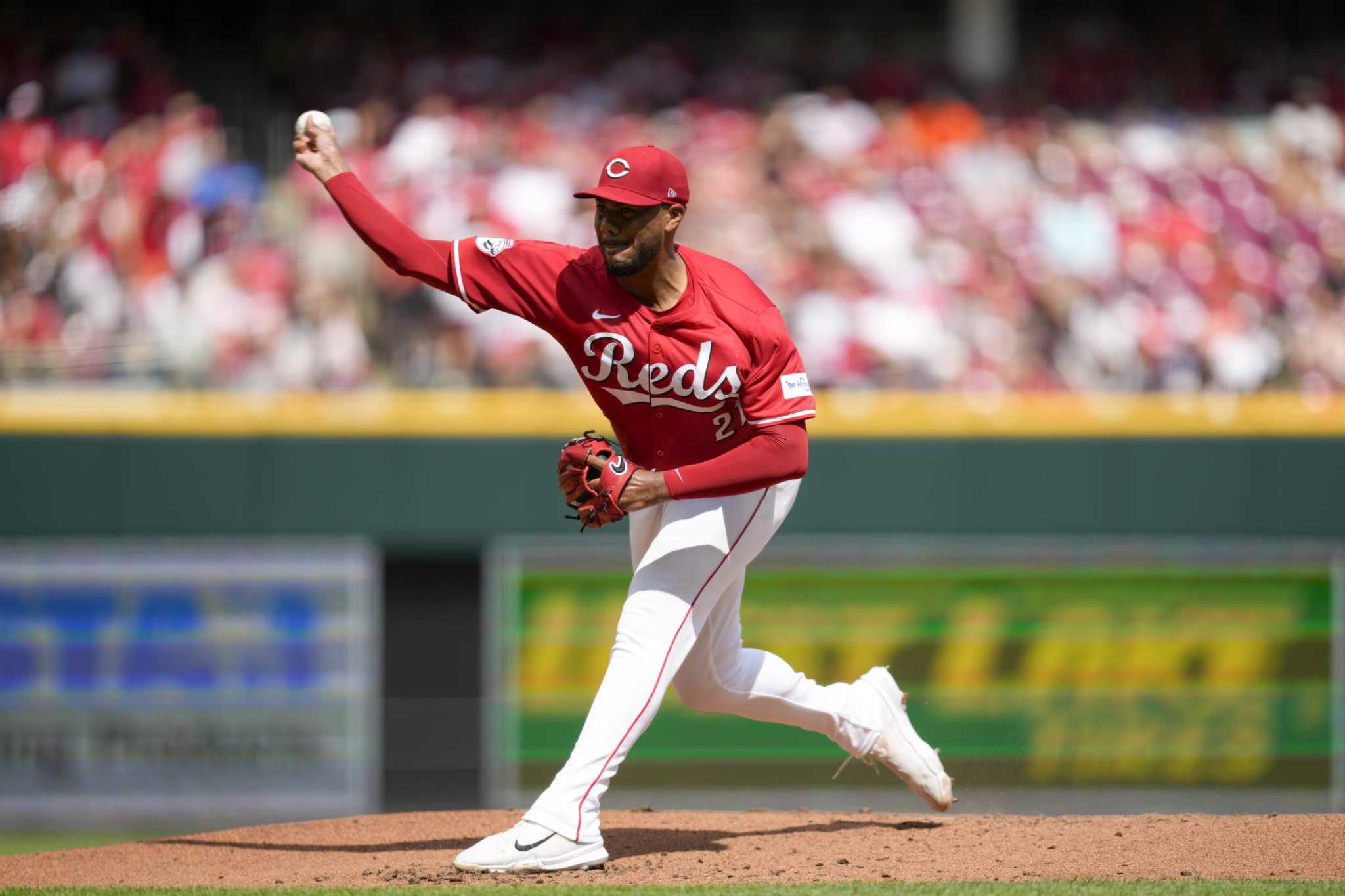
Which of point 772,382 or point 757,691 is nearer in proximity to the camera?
point 772,382

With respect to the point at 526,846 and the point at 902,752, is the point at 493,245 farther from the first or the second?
the point at 902,752

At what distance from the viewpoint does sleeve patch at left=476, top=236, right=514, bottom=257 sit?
13.8 ft

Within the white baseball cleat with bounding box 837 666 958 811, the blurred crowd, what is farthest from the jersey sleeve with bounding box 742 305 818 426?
the blurred crowd

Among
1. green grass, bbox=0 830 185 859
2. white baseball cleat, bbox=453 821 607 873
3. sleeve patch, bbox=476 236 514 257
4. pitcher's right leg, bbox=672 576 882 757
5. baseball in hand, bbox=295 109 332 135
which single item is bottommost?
green grass, bbox=0 830 185 859

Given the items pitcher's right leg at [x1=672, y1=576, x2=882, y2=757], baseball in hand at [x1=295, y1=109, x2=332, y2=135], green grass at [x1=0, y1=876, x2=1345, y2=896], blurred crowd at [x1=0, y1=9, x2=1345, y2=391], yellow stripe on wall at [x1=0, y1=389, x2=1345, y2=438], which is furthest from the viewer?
blurred crowd at [x1=0, y1=9, x2=1345, y2=391]

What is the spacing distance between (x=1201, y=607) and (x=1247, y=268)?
7.15 feet

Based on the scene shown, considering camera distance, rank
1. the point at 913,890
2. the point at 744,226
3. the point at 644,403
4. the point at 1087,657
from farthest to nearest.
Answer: the point at 744,226 → the point at 1087,657 → the point at 644,403 → the point at 913,890

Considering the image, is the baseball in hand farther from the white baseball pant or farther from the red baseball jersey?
the white baseball pant

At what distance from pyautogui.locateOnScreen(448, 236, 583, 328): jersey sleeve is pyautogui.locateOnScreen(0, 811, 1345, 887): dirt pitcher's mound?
1412 millimetres

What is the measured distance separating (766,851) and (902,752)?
498mm

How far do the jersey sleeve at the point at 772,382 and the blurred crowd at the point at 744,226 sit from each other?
4511 mm

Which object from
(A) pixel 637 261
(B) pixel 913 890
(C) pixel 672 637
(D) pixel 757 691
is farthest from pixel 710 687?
(A) pixel 637 261

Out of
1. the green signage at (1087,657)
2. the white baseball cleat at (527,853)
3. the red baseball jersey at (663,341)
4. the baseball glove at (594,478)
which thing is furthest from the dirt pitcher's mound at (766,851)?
the green signage at (1087,657)

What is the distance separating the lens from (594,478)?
13.5ft
